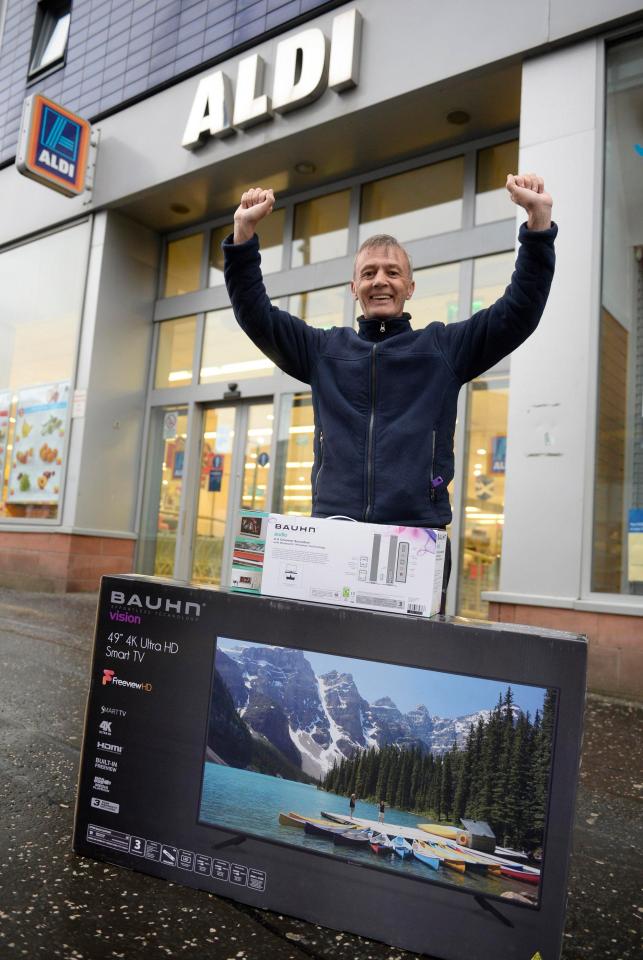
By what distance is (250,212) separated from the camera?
221 cm

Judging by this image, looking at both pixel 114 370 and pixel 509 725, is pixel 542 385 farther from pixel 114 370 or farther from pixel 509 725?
pixel 114 370

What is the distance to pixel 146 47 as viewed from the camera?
8.75m

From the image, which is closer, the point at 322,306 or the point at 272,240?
the point at 322,306

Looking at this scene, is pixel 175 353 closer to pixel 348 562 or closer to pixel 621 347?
pixel 621 347

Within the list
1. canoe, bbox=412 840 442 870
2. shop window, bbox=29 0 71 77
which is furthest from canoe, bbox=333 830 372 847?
shop window, bbox=29 0 71 77

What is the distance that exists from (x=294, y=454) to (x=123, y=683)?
598 centimetres

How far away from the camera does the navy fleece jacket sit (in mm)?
2129

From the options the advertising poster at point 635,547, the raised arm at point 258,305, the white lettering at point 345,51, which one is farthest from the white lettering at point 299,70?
the raised arm at point 258,305

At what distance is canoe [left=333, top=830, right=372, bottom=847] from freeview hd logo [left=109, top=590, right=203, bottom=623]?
2.17 feet

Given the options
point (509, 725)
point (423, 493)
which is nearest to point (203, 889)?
point (509, 725)

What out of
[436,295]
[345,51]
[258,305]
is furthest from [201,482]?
[258,305]

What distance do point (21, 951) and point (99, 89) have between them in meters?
9.94

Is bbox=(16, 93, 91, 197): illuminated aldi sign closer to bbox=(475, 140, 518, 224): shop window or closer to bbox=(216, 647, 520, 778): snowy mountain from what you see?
bbox=(475, 140, 518, 224): shop window

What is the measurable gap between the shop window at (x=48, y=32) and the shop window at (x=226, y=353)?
462 cm
